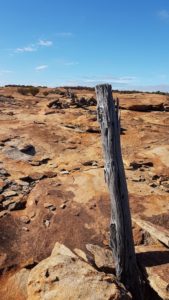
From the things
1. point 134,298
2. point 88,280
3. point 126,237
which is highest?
point 126,237

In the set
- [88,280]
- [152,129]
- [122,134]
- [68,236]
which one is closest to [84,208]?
[68,236]

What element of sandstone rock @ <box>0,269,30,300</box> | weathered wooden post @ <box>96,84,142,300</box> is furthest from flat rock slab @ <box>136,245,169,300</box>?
sandstone rock @ <box>0,269,30,300</box>

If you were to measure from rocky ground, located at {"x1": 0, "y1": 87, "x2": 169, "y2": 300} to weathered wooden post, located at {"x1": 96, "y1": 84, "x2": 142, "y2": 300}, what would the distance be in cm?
37

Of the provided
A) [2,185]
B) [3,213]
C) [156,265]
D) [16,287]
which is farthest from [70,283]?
[2,185]

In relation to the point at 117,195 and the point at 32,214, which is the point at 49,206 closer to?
the point at 32,214

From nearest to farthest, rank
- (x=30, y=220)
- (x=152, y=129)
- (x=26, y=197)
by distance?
(x=30, y=220), (x=26, y=197), (x=152, y=129)

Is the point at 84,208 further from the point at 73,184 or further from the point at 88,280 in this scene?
the point at 88,280

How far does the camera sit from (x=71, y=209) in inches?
379

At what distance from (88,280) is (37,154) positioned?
31.5 ft

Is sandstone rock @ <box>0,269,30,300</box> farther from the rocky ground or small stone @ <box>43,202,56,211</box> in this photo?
small stone @ <box>43,202,56,211</box>


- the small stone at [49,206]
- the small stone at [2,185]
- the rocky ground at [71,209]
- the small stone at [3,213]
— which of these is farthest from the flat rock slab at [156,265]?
the small stone at [2,185]

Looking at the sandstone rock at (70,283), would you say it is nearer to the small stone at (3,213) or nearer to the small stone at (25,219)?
the small stone at (25,219)

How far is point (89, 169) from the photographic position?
12.8 meters

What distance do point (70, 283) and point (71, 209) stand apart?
391 cm
